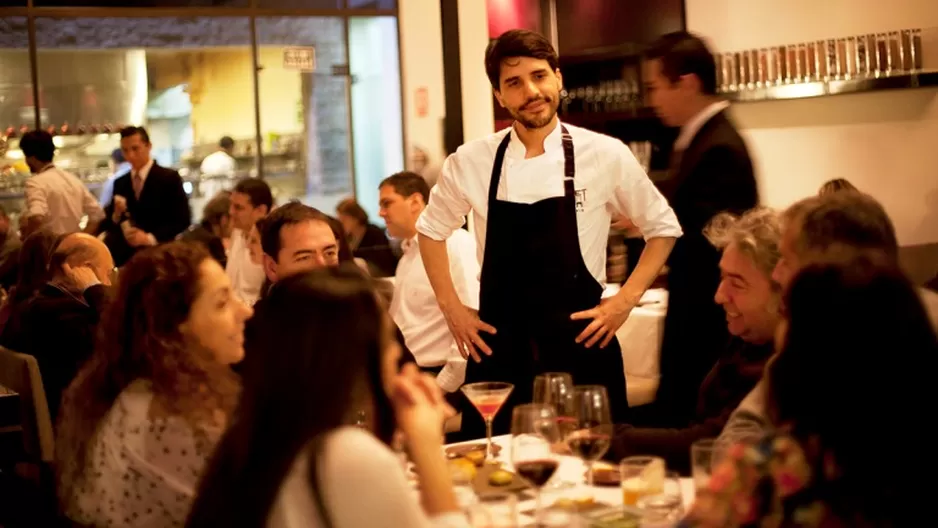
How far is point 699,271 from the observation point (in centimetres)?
395

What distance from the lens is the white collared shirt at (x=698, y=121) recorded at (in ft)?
13.4

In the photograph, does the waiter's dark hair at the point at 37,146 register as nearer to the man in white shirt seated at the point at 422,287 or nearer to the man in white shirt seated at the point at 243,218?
the man in white shirt seated at the point at 243,218

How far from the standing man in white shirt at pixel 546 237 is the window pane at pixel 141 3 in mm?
6861

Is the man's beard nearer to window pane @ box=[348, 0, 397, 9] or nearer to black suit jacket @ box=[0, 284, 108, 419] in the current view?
black suit jacket @ box=[0, 284, 108, 419]

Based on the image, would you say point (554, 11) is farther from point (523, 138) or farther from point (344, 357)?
point (344, 357)

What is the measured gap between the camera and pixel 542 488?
7.89ft

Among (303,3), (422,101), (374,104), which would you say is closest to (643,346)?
(422,101)

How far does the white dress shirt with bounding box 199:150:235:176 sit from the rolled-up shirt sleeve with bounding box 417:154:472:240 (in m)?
6.83

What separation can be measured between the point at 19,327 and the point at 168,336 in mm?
2134

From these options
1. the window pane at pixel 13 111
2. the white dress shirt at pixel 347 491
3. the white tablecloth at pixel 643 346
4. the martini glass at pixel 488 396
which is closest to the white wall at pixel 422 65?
the window pane at pixel 13 111

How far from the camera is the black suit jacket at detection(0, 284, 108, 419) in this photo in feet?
13.8

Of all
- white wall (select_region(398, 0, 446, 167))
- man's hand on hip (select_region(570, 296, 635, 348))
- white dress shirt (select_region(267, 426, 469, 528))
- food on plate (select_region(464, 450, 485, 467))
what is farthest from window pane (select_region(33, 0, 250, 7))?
white dress shirt (select_region(267, 426, 469, 528))

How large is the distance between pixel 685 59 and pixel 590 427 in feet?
6.72

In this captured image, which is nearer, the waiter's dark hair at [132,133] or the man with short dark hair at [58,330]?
the man with short dark hair at [58,330]
